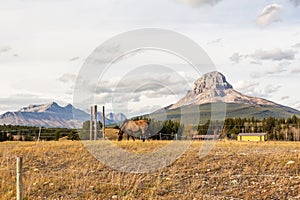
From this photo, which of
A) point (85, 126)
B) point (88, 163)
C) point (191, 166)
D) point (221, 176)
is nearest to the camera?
point (221, 176)

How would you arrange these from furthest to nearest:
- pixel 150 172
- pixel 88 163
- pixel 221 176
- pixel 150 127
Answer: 1. pixel 150 127
2. pixel 88 163
3. pixel 150 172
4. pixel 221 176

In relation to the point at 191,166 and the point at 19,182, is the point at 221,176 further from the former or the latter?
the point at 19,182

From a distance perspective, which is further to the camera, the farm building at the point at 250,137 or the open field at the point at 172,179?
the farm building at the point at 250,137

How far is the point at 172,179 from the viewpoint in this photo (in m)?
14.4

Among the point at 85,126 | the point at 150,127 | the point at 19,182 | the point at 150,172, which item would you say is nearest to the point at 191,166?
the point at 150,172

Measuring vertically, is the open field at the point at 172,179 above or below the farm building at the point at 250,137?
above

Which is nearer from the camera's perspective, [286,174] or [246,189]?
[246,189]

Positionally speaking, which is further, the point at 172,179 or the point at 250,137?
the point at 250,137

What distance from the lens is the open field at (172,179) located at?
41.3 feet

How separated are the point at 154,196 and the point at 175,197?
66 centimetres

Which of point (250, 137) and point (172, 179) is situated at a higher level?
point (172, 179)

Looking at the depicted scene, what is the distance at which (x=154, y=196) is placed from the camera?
12461 millimetres

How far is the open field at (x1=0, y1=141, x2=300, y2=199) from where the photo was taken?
Answer: 12.6 metres

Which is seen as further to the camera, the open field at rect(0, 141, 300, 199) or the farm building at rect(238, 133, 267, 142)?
the farm building at rect(238, 133, 267, 142)
